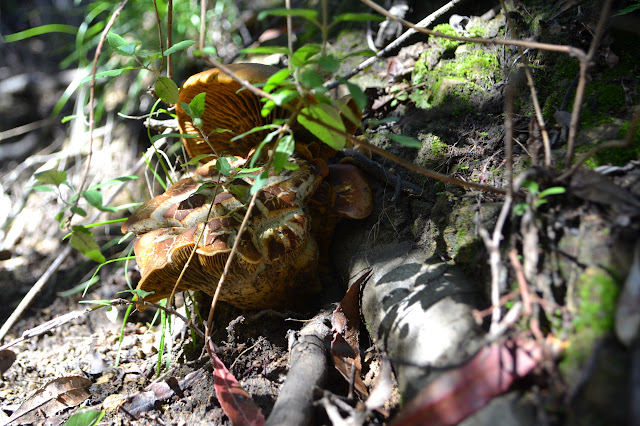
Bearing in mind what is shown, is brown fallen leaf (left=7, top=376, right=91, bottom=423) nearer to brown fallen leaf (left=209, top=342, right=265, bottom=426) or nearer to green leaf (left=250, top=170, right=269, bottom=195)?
brown fallen leaf (left=209, top=342, right=265, bottom=426)

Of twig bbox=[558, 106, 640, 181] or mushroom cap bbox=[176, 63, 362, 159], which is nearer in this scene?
twig bbox=[558, 106, 640, 181]

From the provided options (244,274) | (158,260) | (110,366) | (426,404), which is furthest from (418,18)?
(110,366)

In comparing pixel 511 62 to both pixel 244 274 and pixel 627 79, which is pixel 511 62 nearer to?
pixel 627 79

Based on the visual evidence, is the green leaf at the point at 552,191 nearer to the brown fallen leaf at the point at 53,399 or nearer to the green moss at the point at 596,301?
the green moss at the point at 596,301

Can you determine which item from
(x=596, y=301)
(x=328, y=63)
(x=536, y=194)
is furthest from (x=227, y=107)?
(x=596, y=301)

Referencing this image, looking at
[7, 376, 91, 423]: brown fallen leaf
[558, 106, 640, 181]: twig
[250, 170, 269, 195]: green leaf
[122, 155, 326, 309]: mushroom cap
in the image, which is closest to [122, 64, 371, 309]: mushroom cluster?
[122, 155, 326, 309]: mushroom cap
